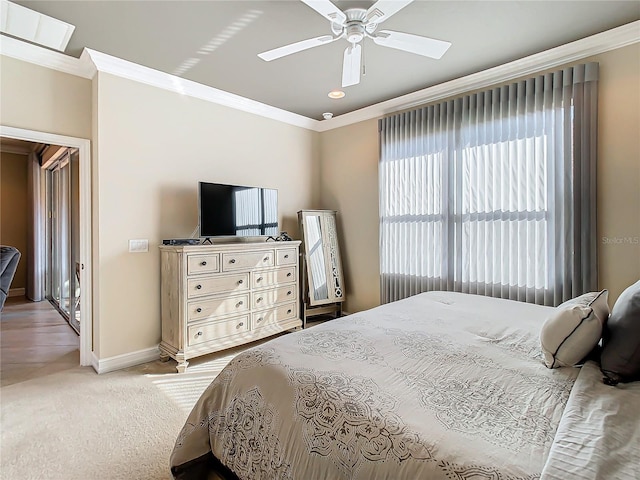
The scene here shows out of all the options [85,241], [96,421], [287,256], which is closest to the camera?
[96,421]

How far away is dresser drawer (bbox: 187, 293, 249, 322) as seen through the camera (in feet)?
9.90

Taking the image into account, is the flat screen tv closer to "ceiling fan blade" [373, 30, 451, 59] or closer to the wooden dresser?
the wooden dresser

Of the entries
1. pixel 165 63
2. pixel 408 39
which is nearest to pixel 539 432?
pixel 408 39

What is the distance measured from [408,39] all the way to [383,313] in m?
1.79

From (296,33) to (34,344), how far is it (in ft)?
14.0

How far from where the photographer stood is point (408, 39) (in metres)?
2.15

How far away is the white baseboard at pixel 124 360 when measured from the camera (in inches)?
115

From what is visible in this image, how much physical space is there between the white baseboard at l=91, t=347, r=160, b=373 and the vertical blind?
2644 mm

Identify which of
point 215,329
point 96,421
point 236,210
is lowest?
point 96,421

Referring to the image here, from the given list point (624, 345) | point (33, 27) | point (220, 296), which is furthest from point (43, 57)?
point (624, 345)

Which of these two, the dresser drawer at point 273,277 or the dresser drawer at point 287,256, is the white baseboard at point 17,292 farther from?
the dresser drawer at point 287,256

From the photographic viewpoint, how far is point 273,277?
12.2ft

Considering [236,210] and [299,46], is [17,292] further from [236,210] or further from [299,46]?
[299,46]

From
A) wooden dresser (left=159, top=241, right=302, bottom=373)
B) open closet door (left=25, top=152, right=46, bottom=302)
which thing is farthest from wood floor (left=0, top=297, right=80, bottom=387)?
wooden dresser (left=159, top=241, right=302, bottom=373)
